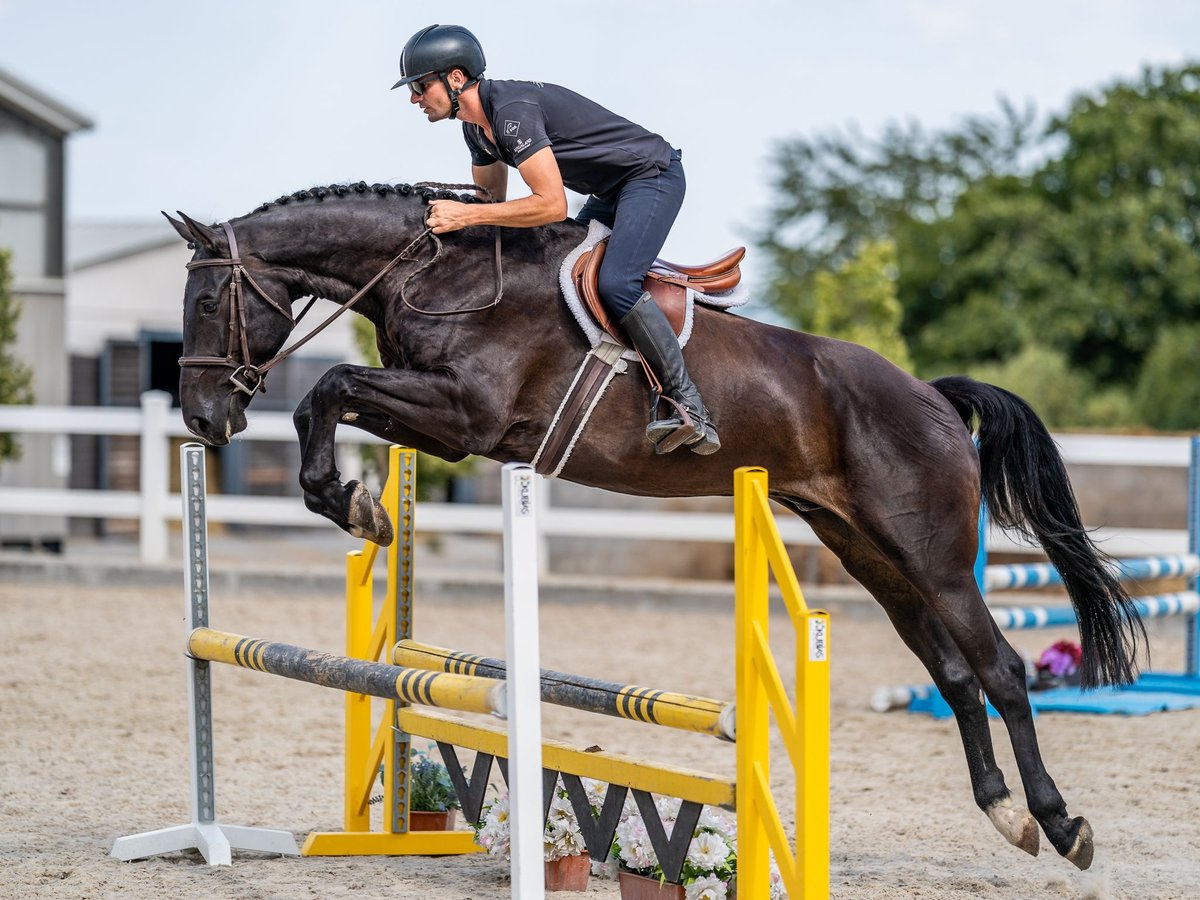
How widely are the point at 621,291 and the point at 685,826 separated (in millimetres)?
1381

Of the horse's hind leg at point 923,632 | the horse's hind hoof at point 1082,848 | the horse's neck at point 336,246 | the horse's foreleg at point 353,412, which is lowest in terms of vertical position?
the horse's hind hoof at point 1082,848

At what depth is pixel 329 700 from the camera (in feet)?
23.0

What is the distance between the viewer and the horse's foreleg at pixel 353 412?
3494mm

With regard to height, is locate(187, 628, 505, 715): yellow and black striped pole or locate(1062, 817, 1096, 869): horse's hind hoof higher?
locate(187, 628, 505, 715): yellow and black striped pole

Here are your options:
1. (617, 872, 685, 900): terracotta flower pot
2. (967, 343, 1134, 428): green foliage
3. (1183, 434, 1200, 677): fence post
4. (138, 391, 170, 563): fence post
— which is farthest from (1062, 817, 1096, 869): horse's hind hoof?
(967, 343, 1134, 428): green foliage

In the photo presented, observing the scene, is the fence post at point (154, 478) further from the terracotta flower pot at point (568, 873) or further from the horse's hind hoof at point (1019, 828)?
the horse's hind hoof at point (1019, 828)

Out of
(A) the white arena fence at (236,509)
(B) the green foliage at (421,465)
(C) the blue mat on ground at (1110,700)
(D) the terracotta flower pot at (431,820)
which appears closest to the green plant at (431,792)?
(D) the terracotta flower pot at (431,820)

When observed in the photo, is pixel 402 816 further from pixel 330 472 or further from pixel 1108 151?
pixel 1108 151

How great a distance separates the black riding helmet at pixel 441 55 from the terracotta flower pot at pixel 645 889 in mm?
2108

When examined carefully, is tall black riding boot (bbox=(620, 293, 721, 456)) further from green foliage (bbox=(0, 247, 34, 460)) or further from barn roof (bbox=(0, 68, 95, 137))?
barn roof (bbox=(0, 68, 95, 137))

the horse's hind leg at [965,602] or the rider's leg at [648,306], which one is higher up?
the rider's leg at [648,306]

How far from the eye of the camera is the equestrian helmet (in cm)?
364

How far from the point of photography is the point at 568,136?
374cm

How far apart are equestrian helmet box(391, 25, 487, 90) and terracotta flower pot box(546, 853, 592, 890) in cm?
214
